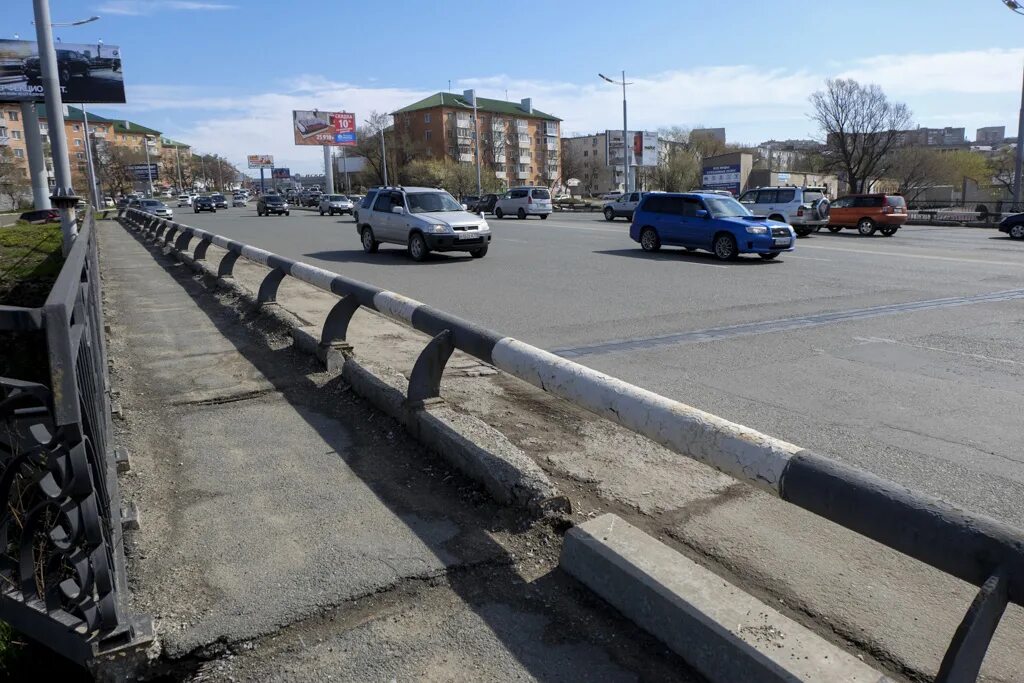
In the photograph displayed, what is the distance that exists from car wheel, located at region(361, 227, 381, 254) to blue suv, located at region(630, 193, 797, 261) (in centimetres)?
723

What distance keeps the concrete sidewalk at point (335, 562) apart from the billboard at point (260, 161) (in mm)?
160491

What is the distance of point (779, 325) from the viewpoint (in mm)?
9188

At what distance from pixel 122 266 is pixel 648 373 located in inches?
567

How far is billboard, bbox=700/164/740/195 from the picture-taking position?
56.8m

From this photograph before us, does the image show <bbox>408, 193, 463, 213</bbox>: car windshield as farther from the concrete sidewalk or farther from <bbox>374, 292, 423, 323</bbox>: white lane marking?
the concrete sidewalk

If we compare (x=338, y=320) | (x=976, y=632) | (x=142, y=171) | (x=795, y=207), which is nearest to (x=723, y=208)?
(x=795, y=207)

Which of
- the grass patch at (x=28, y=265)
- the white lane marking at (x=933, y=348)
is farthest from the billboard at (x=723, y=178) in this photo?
the white lane marking at (x=933, y=348)

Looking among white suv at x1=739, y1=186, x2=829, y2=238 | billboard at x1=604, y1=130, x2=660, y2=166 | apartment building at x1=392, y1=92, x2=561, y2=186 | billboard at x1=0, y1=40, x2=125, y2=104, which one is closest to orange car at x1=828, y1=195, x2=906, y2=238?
white suv at x1=739, y1=186, x2=829, y2=238

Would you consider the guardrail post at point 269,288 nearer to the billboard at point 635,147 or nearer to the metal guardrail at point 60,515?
the metal guardrail at point 60,515

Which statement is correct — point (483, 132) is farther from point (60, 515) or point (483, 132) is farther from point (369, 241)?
point (60, 515)

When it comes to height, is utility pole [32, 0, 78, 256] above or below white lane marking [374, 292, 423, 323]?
above

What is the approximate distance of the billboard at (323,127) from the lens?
279 ft

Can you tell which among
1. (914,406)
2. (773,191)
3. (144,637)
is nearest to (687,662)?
(144,637)

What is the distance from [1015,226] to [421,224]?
22540mm
